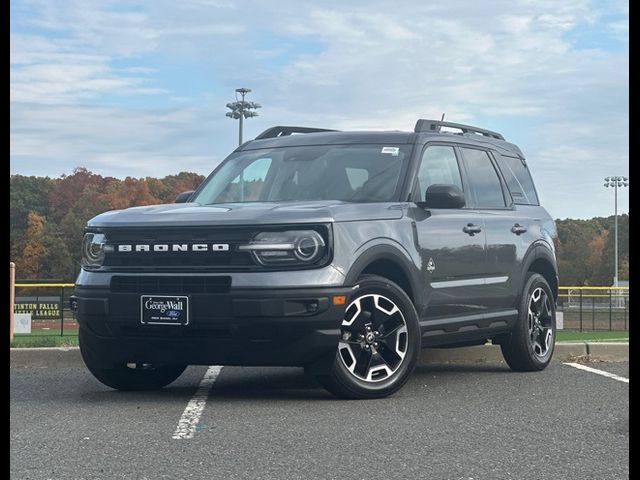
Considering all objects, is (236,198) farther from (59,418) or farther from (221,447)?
(221,447)

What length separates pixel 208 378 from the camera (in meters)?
8.77

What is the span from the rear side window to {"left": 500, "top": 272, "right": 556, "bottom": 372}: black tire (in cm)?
76

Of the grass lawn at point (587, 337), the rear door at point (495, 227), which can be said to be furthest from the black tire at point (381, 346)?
the grass lawn at point (587, 337)

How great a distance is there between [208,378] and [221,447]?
10.8 ft

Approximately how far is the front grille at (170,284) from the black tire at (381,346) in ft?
2.85

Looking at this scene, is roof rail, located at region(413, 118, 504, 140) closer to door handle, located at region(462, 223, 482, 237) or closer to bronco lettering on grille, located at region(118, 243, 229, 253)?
door handle, located at region(462, 223, 482, 237)

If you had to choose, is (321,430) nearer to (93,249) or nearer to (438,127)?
(93,249)

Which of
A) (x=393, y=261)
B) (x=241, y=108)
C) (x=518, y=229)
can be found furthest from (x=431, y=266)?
(x=241, y=108)

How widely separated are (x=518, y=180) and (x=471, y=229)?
1.71 metres

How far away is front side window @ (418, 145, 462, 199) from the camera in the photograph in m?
8.25

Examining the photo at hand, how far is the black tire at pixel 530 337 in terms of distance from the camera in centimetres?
905

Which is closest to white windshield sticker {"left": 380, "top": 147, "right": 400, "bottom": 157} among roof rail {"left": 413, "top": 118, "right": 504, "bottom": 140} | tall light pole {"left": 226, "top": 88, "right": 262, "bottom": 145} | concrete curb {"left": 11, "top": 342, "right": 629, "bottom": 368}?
roof rail {"left": 413, "top": 118, "right": 504, "bottom": 140}

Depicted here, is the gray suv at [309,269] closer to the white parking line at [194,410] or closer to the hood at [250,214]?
the hood at [250,214]
